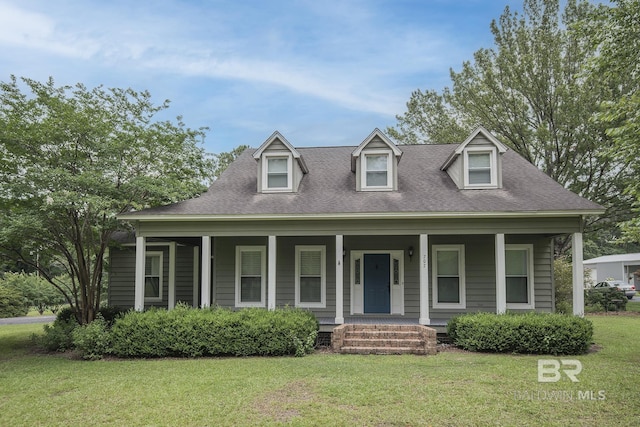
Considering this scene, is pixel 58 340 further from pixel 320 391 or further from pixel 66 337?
pixel 320 391

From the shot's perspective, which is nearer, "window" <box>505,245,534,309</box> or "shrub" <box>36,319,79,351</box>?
"shrub" <box>36,319,79,351</box>

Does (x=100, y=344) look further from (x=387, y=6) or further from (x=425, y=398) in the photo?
(x=387, y=6)

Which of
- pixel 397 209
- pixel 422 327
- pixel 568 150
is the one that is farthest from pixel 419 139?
pixel 422 327

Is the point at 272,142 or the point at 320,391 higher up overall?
the point at 272,142

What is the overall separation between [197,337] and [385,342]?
4597 millimetres

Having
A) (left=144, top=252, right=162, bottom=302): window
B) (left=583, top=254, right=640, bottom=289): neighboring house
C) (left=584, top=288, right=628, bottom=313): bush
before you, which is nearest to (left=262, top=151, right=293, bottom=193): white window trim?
(left=144, top=252, right=162, bottom=302): window

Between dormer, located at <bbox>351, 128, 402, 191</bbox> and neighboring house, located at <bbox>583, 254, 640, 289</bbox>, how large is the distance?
3229 centimetres

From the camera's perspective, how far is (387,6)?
13727mm

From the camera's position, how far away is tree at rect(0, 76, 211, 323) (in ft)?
39.2

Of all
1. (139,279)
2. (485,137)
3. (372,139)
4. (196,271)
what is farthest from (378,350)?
(196,271)

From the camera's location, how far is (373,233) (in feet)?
42.2

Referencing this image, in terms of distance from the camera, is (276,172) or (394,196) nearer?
(394,196)

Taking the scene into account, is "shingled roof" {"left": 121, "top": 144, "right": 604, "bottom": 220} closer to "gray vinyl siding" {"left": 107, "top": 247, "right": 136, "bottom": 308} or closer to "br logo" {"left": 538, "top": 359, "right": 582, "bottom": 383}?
"br logo" {"left": 538, "top": 359, "right": 582, "bottom": 383}

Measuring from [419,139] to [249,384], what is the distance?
2439 cm
